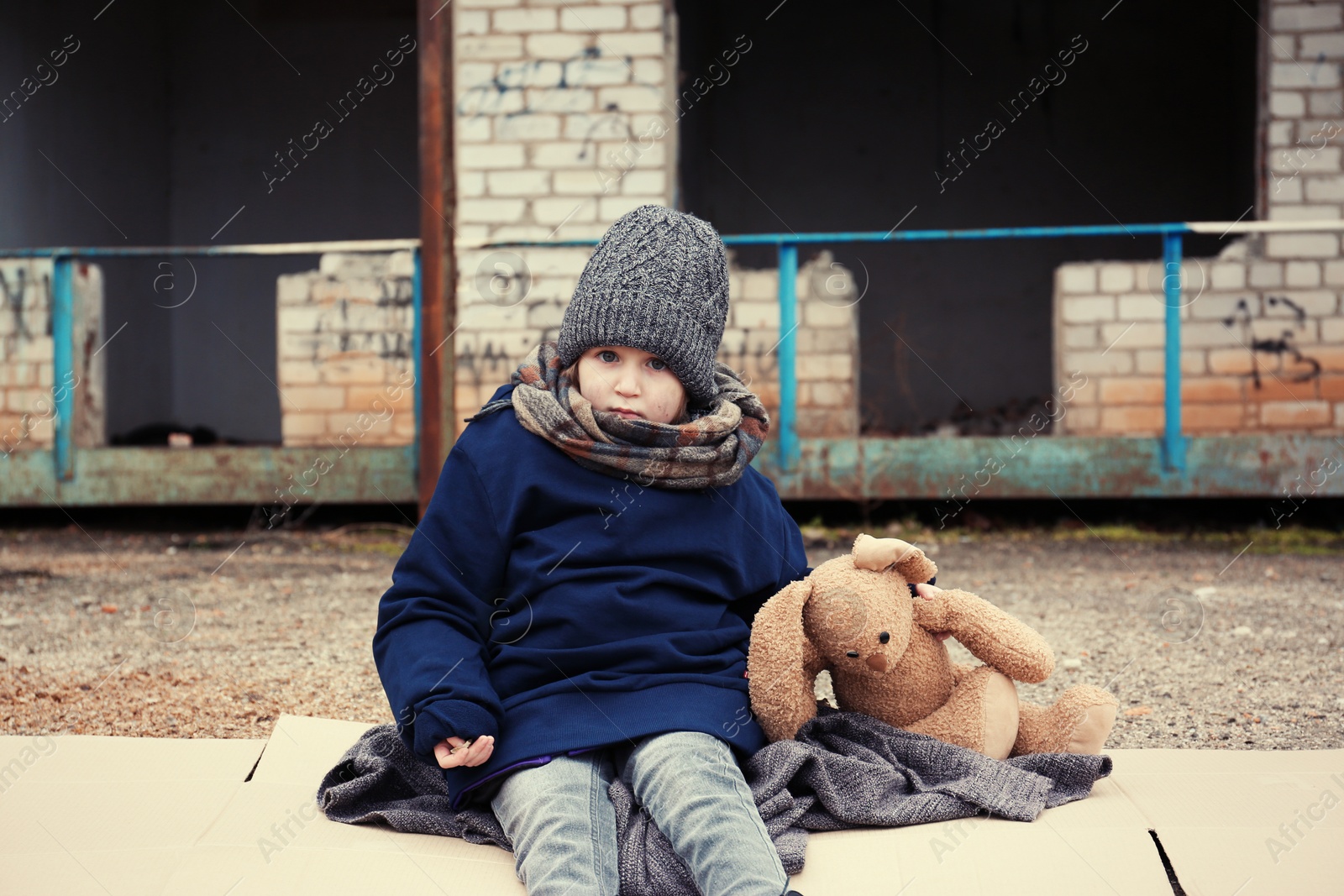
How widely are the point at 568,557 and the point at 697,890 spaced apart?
1.66 ft

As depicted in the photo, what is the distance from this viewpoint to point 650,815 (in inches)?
59.9

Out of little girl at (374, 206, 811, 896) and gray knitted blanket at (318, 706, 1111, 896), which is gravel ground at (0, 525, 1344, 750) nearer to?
gray knitted blanket at (318, 706, 1111, 896)

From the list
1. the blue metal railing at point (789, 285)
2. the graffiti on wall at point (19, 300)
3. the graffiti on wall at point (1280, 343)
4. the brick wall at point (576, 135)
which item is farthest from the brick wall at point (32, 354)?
the graffiti on wall at point (1280, 343)

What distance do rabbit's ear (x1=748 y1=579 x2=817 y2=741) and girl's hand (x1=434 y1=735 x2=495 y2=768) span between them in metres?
0.42

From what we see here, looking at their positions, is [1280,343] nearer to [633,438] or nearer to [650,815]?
[633,438]

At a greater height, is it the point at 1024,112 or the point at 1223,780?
the point at 1024,112

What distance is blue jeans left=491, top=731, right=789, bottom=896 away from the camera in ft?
4.46

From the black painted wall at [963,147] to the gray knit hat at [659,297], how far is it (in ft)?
21.2

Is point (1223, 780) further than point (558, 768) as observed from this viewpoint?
Yes

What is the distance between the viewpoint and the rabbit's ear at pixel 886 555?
1710 mm

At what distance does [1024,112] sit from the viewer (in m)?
8.61

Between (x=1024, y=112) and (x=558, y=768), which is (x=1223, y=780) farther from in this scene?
(x=1024, y=112)

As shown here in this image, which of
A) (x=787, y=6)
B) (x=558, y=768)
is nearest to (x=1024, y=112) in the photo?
(x=787, y=6)

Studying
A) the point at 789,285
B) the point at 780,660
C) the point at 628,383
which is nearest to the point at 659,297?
the point at 628,383
